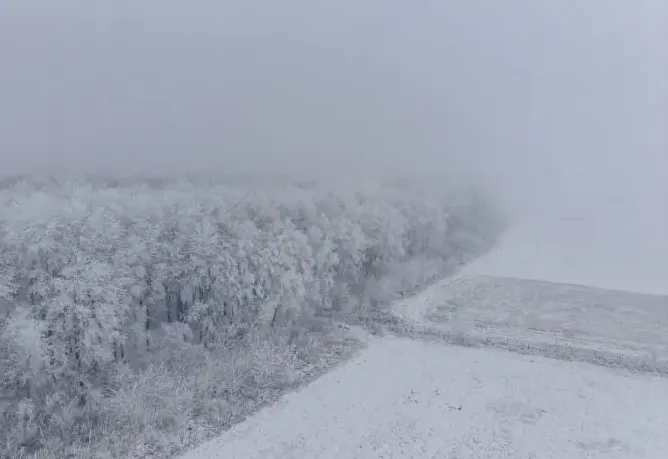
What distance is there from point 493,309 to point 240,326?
1663 cm

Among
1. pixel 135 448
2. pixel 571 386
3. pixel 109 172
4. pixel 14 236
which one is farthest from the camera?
pixel 109 172

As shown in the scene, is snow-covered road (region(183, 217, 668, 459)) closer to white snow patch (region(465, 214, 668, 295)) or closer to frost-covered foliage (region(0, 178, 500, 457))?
frost-covered foliage (region(0, 178, 500, 457))

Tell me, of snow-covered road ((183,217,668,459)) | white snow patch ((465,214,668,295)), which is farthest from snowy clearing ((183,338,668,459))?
white snow patch ((465,214,668,295))

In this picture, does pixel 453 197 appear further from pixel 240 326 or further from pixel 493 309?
pixel 240 326

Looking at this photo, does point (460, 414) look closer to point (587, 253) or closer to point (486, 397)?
point (486, 397)

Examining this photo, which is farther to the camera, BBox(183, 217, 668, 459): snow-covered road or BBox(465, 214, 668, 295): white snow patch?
BBox(465, 214, 668, 295): white snow patch

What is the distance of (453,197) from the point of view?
204 ft

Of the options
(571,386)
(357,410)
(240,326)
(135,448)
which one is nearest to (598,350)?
(571,386)

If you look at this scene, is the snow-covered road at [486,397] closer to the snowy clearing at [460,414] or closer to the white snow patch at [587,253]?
the snowy clearing at [460,414]

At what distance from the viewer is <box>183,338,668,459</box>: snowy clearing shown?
18.4 metres

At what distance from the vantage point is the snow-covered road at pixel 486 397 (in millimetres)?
18594

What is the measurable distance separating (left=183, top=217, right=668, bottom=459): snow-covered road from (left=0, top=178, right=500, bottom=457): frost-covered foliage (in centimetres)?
264

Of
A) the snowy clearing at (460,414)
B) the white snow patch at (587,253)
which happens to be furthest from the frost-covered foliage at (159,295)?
the white snow patch at (587,253)

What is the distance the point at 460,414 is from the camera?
20.8 metres
